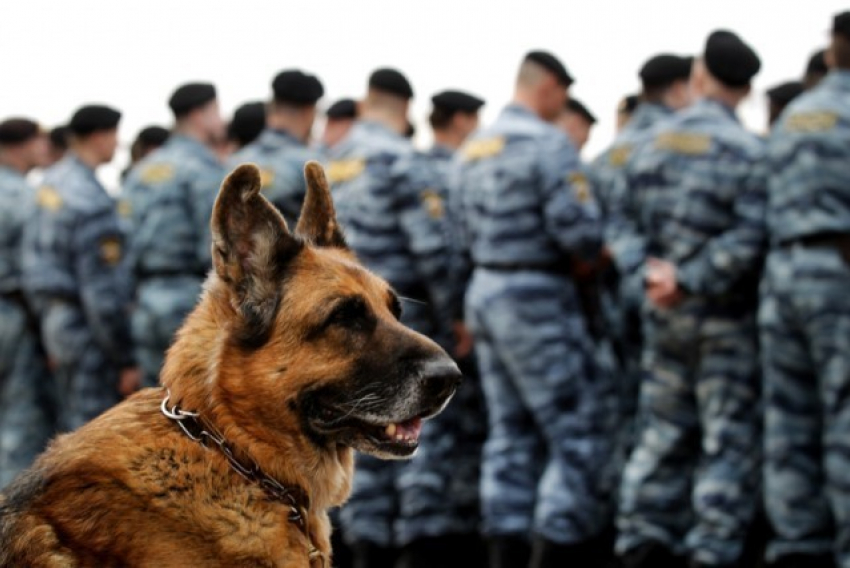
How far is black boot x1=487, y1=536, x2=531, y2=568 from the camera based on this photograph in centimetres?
729

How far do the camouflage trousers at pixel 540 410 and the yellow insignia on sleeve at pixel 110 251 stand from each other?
9.61ft

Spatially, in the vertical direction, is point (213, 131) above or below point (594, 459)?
above

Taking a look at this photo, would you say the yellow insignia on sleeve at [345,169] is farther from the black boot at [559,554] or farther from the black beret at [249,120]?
the black boot at [559,554]

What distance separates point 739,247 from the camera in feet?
21.5

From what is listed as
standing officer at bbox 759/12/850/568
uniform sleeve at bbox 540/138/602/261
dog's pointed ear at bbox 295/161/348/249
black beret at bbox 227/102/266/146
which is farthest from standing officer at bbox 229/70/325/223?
dog's pointed ear at bbox 295/161/348/249

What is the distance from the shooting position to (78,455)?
126 inches

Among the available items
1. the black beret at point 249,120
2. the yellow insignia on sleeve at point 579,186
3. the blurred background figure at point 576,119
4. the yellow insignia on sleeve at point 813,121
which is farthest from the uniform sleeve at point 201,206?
the yellow insignia on sleeve at point 813,121

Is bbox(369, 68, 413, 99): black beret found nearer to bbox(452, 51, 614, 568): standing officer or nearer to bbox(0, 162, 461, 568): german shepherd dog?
bbox(452, 51, 614, 568): standing officer

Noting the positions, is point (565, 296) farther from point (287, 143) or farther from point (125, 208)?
point (125, 208)

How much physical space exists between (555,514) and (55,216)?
437cm

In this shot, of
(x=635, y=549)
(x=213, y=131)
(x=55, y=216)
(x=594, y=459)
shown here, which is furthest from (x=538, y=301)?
(x=55, y=216)

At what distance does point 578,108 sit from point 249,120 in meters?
2.71

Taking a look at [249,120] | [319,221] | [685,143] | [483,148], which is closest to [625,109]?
[249,120]

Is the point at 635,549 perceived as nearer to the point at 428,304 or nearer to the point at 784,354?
the point at 784,354
